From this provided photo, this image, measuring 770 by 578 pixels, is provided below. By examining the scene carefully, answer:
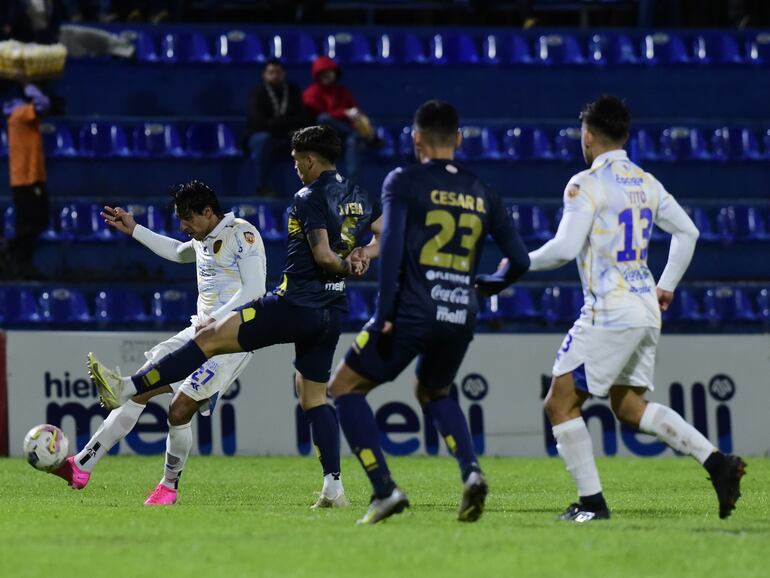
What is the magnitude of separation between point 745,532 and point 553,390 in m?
1.22

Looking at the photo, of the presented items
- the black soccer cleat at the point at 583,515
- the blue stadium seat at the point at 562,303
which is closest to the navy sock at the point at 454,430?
the black soccer cleat at the point at 583,515

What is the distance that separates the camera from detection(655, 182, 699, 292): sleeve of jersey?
808 centimetres

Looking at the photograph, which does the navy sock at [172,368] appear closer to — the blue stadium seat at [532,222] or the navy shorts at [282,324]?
the navy shorts at [282,324]

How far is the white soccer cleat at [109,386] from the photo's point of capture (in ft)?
29.3

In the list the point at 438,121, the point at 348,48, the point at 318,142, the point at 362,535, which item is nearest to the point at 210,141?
the point at 348,48

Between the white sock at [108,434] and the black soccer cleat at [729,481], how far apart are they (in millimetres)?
3855

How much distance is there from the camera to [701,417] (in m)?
15.0

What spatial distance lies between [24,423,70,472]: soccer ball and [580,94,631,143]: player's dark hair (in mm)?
3871

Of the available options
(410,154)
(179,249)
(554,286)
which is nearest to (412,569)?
(179,249)

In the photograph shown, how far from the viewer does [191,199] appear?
9.55m

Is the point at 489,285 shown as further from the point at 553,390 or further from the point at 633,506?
the point at 633,506

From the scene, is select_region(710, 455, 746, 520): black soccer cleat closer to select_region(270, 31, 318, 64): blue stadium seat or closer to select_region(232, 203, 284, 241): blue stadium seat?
select_region(232, 203, 284, 241): blue stadium seat

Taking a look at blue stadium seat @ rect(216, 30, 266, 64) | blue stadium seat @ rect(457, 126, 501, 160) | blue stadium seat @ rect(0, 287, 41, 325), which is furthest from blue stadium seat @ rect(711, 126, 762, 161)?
Answer: blue stadium seat @ rect(0, 287, 41, 325)

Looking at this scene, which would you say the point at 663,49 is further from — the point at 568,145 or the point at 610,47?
the point at 568,145
